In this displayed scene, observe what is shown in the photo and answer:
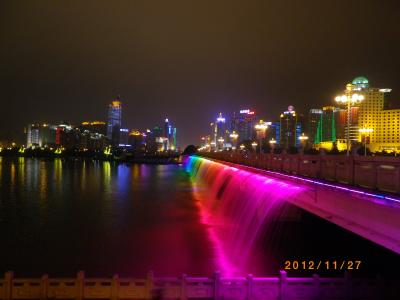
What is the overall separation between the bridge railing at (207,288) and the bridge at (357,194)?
1750mm

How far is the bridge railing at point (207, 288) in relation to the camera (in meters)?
12.4

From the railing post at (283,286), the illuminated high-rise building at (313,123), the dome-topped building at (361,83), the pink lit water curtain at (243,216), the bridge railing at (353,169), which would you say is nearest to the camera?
the railing post at (283,286)

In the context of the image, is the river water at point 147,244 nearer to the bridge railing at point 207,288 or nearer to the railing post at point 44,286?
the bridge railing at point 207,288

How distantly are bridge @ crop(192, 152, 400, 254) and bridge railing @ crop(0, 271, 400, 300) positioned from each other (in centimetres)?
175

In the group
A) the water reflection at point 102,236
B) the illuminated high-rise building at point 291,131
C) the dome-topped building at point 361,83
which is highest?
the dome-topped building at point 361,83

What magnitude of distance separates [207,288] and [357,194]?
5.08 meters

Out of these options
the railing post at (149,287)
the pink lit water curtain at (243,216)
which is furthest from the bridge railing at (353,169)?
the railing post at (149,287)

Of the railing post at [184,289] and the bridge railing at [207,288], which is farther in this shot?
the railing post at [184,289]

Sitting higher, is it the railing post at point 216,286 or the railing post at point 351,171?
the railing post at point 351,171

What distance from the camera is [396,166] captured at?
40.8 ft

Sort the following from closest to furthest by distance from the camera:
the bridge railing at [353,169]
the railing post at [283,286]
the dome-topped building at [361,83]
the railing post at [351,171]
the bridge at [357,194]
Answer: the bridge at [357,194], the railing post at [283,286], the bridge railing at [353,169], the railing post at [351,171], the dome-topped building at [361,83]

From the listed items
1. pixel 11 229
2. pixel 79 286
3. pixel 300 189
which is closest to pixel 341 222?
pixel 300 189

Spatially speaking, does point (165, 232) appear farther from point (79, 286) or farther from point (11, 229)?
point (79, 286)

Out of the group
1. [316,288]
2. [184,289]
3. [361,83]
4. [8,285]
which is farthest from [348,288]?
[361,83]
